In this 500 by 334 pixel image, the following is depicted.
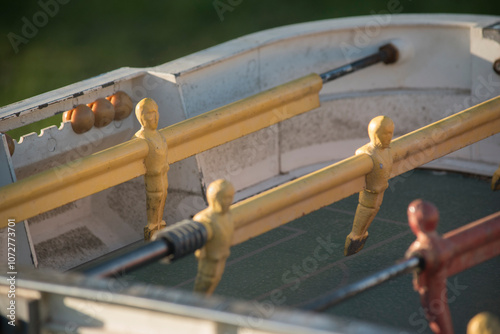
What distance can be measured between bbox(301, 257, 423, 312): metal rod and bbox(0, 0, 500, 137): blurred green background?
557 cm

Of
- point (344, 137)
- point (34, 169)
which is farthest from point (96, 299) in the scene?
point (344, 137)

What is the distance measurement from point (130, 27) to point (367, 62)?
176 inches

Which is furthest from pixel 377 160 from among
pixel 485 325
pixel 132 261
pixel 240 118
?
pixel 485 325

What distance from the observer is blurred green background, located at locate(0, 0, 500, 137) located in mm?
8352

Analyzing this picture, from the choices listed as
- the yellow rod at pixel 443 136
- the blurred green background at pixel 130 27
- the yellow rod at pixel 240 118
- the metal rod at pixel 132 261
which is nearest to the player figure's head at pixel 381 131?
the yellow rod at pixel 443 136

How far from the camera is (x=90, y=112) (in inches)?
175

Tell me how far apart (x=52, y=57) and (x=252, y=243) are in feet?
15.1

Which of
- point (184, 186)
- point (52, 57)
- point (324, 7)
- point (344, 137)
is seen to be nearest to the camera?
point (184, 186)

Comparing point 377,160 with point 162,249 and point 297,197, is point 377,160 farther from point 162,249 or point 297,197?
point 162,249

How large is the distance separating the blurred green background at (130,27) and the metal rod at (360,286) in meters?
5.57

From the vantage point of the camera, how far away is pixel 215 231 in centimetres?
306

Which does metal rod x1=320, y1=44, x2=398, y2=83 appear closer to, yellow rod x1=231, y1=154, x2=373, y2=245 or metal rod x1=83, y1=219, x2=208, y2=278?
yellow rod x1=231, y1=154, x2=373, y2=245

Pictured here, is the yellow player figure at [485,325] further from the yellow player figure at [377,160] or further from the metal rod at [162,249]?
the yellow player figure at [377,160]

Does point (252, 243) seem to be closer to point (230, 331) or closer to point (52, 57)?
point (230, 331)
